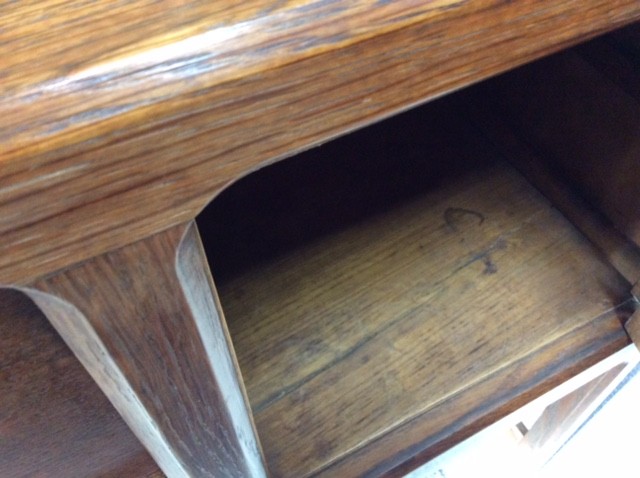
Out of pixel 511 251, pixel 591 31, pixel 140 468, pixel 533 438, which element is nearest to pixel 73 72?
pixel 591 31

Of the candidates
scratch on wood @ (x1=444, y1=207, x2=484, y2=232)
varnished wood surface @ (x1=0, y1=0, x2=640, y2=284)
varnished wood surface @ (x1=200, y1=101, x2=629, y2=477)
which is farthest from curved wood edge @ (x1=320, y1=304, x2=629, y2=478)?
varnished wood surface @ (x1=0, y1=0, x2=640, y2=284)

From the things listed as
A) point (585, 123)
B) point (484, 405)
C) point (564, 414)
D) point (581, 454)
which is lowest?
point (581, 454)

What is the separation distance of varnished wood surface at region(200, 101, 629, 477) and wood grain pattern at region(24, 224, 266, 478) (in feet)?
0.42

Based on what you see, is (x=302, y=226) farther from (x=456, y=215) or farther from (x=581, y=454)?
(x=581, y=454)

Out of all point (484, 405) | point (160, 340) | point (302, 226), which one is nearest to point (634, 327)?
point (484, 405)

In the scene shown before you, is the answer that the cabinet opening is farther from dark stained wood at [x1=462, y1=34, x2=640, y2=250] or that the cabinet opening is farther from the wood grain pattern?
the wood grain pattern

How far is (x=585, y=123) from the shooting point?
1.42 feet

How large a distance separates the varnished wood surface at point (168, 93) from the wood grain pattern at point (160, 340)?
0.04 ft

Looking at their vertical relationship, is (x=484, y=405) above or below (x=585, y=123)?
below

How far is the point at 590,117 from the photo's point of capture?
42 centimetres

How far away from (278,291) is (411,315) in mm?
103

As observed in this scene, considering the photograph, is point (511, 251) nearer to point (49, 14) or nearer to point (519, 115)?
point (519, 115)

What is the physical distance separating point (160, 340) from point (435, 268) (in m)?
0.31

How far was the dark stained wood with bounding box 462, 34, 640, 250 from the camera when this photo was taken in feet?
1.31
